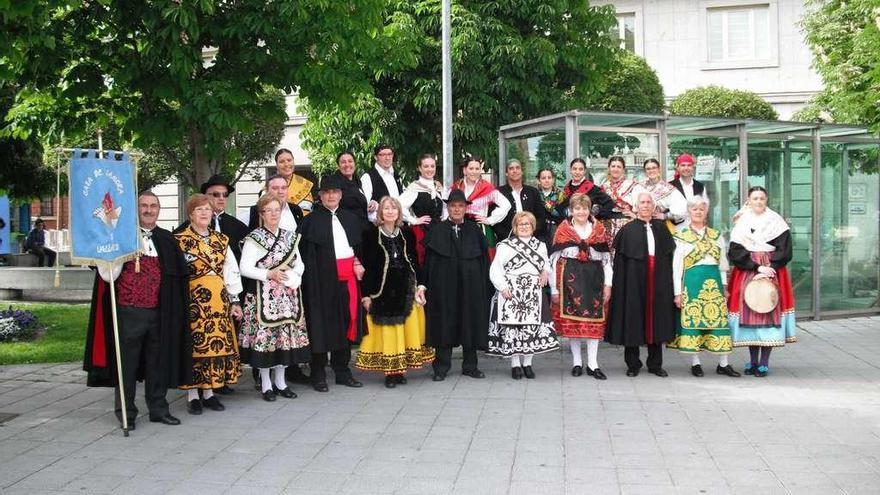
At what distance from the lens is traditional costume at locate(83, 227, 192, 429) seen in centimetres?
715

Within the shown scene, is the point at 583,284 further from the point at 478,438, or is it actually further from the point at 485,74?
the point at 485,74

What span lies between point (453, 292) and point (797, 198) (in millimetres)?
7163

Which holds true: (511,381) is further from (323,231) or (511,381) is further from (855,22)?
(855,22)

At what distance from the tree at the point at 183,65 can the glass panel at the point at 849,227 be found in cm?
796

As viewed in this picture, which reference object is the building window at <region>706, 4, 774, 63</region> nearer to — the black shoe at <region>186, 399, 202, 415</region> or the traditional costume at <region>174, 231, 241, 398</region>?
the traditional costume at <region>174, 231, 241, 398</region>

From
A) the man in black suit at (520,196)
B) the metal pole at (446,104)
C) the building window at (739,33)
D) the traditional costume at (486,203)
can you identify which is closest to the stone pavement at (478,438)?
the traditional costume at (486,203)

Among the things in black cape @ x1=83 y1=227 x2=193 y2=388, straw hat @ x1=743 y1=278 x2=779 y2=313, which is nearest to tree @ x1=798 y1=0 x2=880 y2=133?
straw hat @ x1=743 y1=278 x2=779 y2=313

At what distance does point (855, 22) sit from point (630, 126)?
1146cm

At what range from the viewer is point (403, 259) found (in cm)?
904

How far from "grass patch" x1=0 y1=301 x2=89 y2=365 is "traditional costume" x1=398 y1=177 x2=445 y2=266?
4.60 m

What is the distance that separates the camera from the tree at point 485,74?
15719 mm

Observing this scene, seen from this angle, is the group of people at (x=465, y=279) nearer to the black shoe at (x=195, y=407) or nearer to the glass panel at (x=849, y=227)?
the black shoe at (x=195, y=407)

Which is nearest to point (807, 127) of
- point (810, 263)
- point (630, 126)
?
point (810, 263)

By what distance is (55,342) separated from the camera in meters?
12.3
